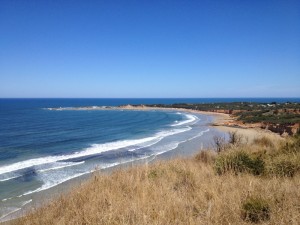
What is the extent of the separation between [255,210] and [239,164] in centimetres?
424

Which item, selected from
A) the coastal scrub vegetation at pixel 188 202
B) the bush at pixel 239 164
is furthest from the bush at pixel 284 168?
the bush at pixel 239 164

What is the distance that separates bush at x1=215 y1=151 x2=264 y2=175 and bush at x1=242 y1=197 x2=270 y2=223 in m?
3.27

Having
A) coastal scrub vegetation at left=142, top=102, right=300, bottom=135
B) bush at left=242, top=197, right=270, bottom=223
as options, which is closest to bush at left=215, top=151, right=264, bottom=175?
bush at left=242, top=197, right=270, bottom=223

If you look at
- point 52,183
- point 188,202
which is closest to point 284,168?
point 188,202

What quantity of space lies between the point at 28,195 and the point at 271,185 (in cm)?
1102

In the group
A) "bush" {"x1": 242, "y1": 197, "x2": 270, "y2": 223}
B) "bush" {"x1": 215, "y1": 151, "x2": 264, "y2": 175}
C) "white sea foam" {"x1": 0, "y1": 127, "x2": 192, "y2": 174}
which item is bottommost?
"white sea foam" {"x1": 0, "y1": 127, "x2": 192, "y2": 174}

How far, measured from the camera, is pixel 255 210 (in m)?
4.77

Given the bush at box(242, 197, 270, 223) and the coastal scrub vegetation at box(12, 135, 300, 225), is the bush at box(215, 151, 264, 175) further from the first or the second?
the bush at box(242, 197, 270, 223)

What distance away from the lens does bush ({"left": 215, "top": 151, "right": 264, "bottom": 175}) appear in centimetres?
847

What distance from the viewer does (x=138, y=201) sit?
547 cm

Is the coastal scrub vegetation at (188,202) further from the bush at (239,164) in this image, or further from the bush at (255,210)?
the bush at (239,164)

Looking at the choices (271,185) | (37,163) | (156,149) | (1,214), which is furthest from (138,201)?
(156,149)

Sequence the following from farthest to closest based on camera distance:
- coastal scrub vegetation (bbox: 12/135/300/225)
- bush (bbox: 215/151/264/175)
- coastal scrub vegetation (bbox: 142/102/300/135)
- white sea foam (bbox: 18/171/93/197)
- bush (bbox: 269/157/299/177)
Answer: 1. coastal scrub vegetation (bbox: 142/102/300/135)
2. white sea foam (bbox: 18/171/93/197)
3. bush (bbox: 215/151/264/175)
4. bush (bbox: 269/157/299/177)
5. coastal scrub vegetation (bbox: 12/135/300/225)

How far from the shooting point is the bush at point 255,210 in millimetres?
4704
